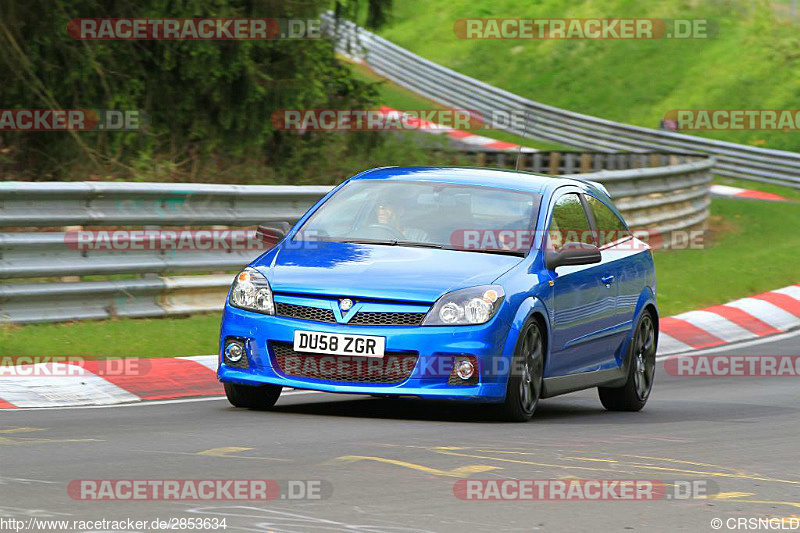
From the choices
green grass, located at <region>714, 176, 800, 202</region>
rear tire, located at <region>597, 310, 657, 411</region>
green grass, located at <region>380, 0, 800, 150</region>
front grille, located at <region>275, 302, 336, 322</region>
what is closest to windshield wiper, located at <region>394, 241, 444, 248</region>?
front grille, located at <region>275, 302, 336, 322</region>

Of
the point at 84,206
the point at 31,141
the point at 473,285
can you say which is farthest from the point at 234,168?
the point at 473,285

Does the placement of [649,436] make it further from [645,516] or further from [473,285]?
[645,516]

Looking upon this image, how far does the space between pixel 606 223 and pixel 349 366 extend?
9.59ft

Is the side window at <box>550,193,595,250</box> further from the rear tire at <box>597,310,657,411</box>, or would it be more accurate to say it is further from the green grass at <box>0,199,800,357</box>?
the green grass at <box>0,199,800,357</box>

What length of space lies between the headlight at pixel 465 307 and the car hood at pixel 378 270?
0.17 ft

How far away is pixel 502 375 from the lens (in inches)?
346

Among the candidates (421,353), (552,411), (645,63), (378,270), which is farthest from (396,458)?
(645,63)

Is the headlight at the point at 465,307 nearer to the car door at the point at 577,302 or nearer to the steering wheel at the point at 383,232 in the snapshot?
the car door at the point at 577,302

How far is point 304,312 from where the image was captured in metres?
8.77

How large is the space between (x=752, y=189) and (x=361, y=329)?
96.6 feet

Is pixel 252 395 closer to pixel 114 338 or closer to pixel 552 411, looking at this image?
pixel 552 411

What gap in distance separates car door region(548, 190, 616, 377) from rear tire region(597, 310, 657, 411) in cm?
44

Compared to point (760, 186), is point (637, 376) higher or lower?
lower

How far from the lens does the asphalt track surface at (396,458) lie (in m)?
5.96
